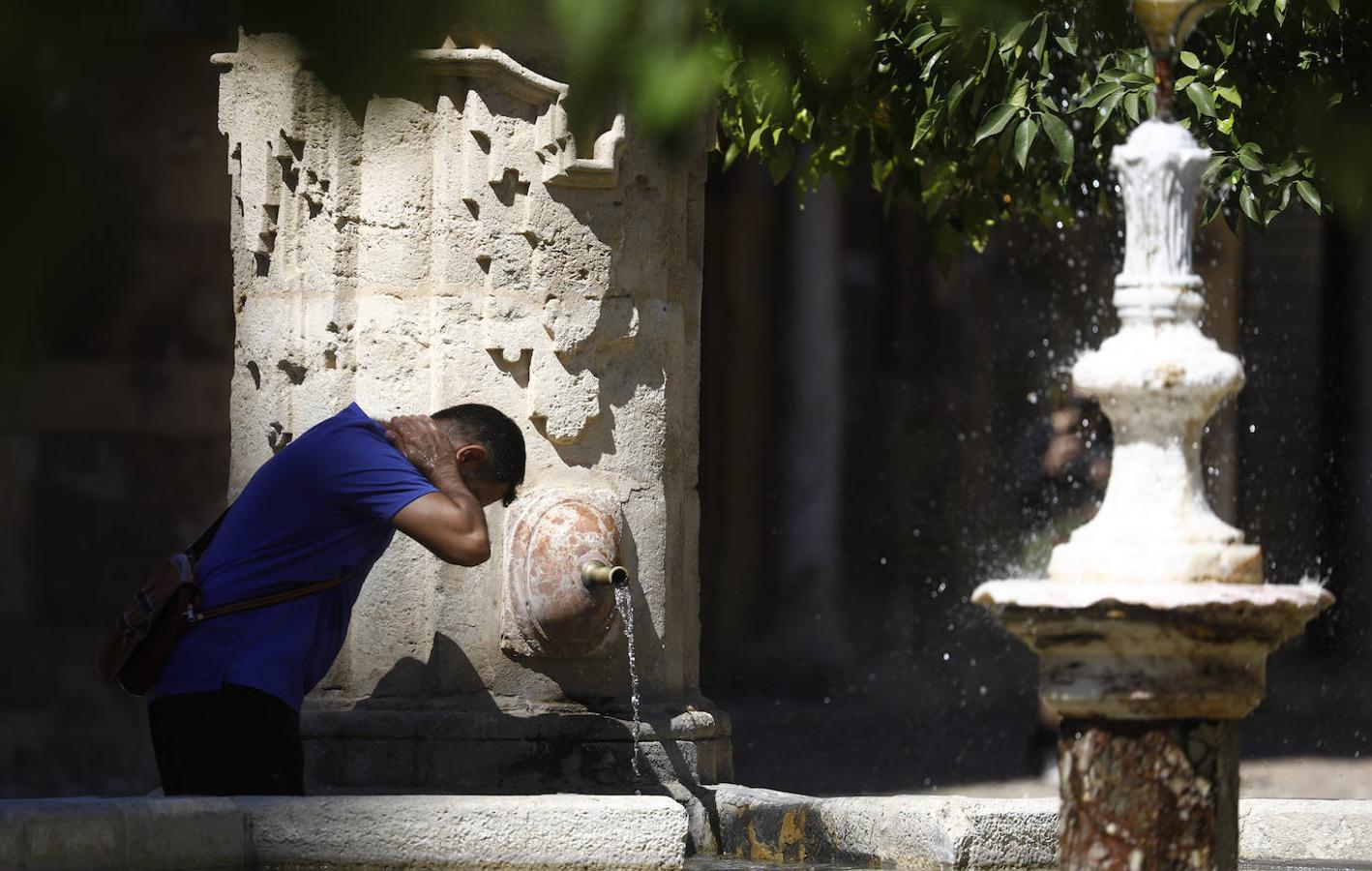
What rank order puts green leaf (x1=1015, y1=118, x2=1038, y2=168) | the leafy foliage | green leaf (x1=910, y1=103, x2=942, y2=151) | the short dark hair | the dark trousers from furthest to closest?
green leaf (x1=910, y1=103, x2=942, y2=151)
green leaf (x1=1015, y1=118, x2=1038, y2=168)
the leafy foliage
the short dark hair
the dark trousers

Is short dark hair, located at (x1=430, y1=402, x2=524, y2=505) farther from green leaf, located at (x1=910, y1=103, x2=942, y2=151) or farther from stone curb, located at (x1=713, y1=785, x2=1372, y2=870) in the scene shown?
green leaf, located at (x1=910, y1=103, x2=942, y2=151)

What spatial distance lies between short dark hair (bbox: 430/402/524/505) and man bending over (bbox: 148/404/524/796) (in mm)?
159

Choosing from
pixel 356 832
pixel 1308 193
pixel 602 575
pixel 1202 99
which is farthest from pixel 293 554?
pixel 1308 193

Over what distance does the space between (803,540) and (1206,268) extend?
94.3 inches

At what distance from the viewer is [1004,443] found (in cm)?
1175

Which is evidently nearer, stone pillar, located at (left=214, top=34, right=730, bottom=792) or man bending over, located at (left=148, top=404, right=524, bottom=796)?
man bending over, located at (left=148, top=404, right=524, bottom=796)

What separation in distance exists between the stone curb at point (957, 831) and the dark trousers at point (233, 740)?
1.07m

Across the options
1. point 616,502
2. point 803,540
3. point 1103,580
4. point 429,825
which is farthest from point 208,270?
point 1103,580

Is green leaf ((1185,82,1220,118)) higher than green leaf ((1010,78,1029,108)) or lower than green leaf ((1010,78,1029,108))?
lower

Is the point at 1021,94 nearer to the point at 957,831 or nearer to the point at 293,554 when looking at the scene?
the point at 957,831

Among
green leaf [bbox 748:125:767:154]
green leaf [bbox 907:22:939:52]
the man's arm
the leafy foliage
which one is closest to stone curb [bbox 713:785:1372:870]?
the man's arm

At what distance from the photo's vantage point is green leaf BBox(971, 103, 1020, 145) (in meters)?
5.24

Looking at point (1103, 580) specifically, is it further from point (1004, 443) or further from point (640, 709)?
point (1004, 443)

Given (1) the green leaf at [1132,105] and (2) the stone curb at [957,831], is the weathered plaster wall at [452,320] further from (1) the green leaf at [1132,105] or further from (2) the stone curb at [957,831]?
(1) the green leaf at [1132,105]
